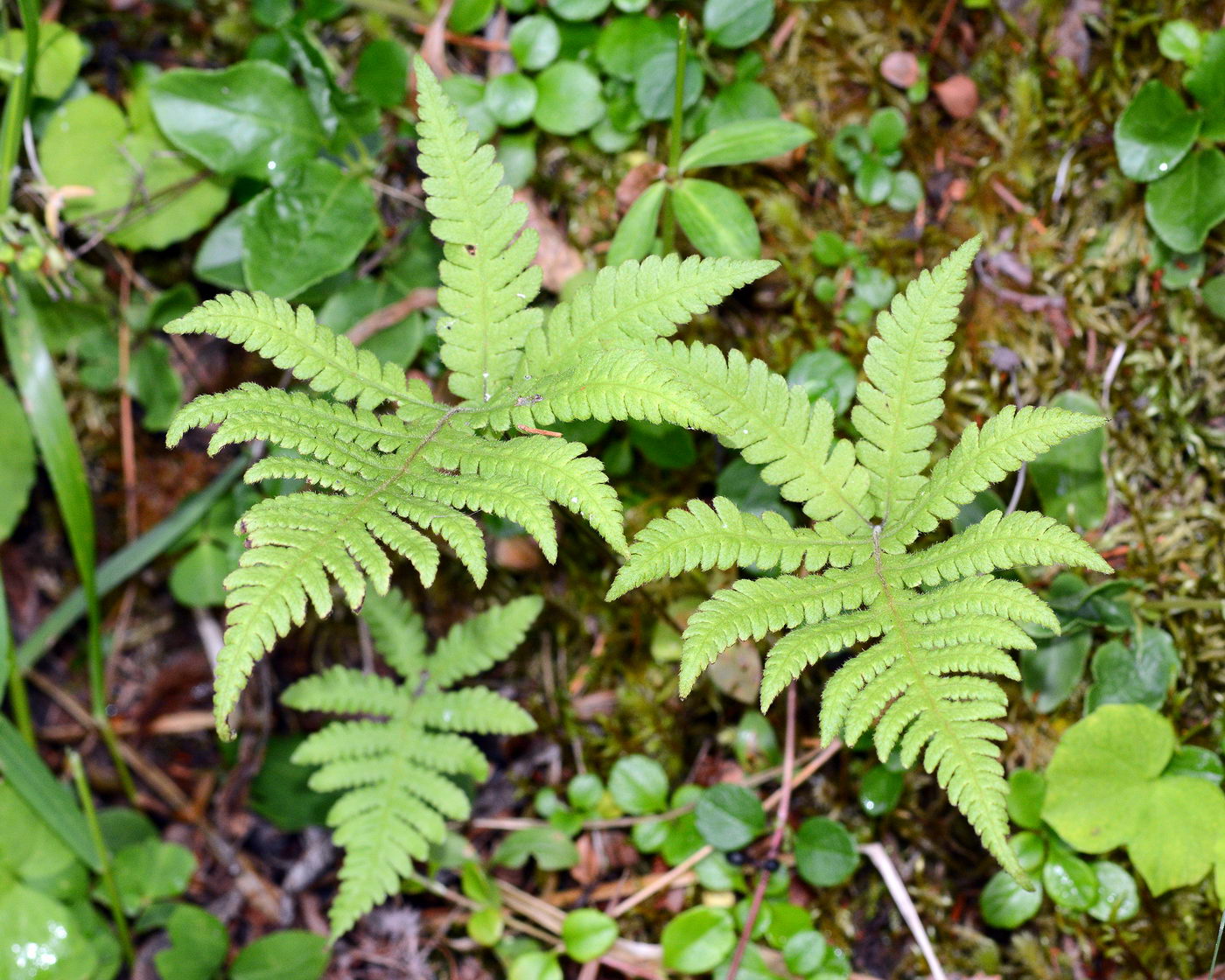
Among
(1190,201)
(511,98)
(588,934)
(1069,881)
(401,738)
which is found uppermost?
(511,98)

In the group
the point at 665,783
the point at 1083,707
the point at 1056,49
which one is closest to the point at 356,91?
the point at 1056,49

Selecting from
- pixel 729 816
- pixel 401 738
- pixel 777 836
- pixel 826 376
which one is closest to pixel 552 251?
pixel 826 376

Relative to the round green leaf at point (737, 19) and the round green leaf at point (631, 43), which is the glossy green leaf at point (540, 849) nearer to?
the round green leaf at point (631, 43)

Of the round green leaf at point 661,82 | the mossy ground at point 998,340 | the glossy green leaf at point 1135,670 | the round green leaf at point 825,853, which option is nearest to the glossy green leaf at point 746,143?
the round green leaf at point 661,82

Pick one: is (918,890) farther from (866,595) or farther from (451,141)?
(451,141)

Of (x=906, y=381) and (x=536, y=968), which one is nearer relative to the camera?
(x=906, y=381)

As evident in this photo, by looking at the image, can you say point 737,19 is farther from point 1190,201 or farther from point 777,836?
point 777,836
